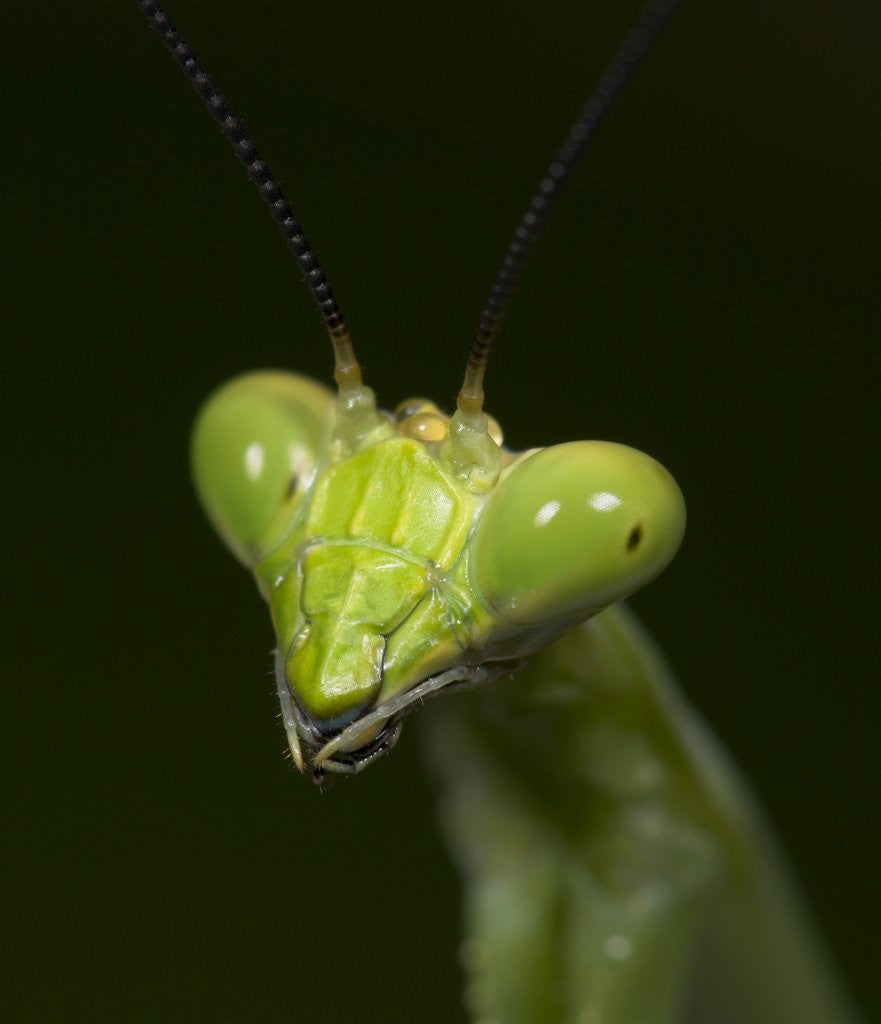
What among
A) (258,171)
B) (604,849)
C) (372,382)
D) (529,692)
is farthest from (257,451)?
(372,382)

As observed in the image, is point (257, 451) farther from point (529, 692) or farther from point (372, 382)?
point (372, 382)

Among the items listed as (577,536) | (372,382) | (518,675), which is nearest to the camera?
(577,536)

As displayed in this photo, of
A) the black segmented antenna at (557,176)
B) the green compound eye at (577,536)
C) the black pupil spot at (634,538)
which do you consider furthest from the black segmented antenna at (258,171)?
the black pupil spot at (634,538)

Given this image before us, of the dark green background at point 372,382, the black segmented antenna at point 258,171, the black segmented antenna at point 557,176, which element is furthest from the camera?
the dark green background at point 372,382

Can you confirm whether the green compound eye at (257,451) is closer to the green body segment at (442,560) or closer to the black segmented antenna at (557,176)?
the green body segment at (442,560)

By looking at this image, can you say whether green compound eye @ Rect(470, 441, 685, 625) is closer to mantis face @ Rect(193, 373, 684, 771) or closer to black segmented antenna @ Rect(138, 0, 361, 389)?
mantis face @ Rect(193, 373, 684, 771)

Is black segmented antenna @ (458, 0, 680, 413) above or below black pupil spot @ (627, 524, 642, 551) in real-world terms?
above

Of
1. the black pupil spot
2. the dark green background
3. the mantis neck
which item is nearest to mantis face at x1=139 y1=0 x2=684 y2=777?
the black pupil spot
